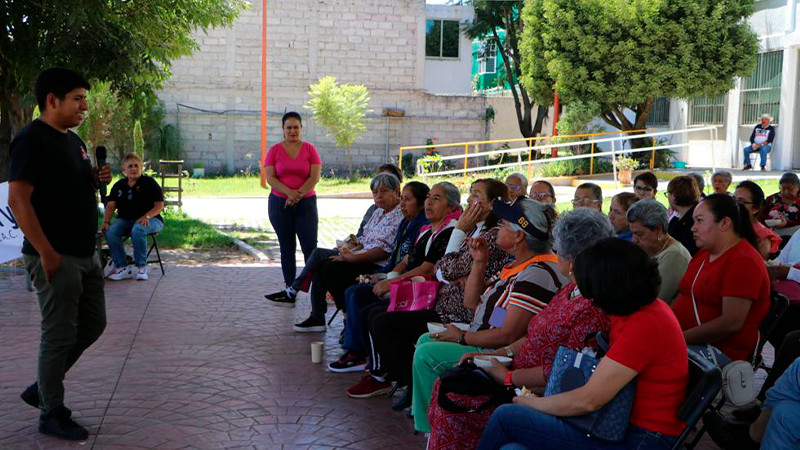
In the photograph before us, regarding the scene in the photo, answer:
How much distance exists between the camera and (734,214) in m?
4.11

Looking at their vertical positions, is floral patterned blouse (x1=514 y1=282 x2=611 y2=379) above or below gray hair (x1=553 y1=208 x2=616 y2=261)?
below

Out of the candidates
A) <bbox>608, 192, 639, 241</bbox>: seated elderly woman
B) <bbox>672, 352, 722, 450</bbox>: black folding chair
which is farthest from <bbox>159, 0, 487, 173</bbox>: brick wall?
<bbox>672, 352, 722, 450</bbox>: black folding chair

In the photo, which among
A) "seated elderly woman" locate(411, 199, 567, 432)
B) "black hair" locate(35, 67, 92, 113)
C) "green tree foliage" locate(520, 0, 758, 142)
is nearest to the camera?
"seated elderly woman" locate(411, 199, 567, 432)

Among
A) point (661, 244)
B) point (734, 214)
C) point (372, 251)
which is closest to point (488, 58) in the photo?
point (372, 251)

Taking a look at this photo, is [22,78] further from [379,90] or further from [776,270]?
[379,90]

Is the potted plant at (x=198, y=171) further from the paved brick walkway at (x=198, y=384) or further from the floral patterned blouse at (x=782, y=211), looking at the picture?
the floral patterned blouse at (x=782, y=211)

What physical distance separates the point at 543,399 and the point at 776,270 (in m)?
2.76

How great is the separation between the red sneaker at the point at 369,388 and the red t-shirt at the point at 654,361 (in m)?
2.55

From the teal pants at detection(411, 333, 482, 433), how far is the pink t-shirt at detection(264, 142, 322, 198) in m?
4.20

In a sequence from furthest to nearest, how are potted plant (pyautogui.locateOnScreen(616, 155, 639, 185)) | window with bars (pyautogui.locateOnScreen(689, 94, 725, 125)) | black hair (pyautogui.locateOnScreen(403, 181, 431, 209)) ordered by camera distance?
1. window with bars (pyautogui.locateOnScreen(689, 94, 725, 125))
2. potted plant (pyautogui.locateOnScreen(616, 155, 639, 185))
3. black hair (pyautogui.locateOnScreen(403, 181, 431, 209))

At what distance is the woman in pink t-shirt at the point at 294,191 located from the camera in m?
7.99

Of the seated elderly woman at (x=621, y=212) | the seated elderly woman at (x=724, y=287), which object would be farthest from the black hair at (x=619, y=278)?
the seated elderly woman at (x=621, y=212)

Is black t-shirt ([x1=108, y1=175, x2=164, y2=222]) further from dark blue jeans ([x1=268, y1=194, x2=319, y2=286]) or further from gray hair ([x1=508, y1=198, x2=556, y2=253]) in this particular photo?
gray hair ([x1=508, y1=198, x2=556, y2=253])

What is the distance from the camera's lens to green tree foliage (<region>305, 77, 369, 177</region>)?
26.7 metres
